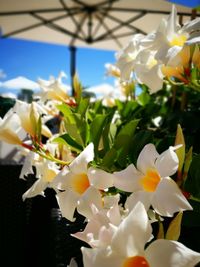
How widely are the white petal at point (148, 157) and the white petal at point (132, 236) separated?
121 millimetres

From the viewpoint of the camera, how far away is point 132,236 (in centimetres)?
32

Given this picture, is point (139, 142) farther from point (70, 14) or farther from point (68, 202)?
point (70, 14)

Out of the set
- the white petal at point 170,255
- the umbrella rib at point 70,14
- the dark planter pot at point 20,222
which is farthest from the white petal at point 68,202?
the umbrella rib at point 70,14

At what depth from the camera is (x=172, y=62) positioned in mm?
563

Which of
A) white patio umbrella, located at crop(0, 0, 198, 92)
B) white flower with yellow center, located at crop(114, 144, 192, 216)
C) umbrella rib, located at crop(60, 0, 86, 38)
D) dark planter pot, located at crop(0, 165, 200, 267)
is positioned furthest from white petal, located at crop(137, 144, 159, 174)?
umbrella rib, located at crop(60, 0, 86, 38)

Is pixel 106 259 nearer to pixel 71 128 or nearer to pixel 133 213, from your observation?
pixel 133 213

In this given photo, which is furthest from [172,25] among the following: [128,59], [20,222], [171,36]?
[20,222]

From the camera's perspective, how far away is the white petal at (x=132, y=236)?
0.32m

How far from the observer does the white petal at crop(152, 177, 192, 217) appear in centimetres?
36

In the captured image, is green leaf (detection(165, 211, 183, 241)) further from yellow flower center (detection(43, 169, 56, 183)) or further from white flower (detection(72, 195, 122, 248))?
yellow flower center (detection(43, 169, 56, 183))

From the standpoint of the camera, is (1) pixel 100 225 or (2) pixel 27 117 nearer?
(1) pixel 100 225

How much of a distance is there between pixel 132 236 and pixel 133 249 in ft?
0.05

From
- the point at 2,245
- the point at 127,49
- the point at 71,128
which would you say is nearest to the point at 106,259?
the point at 71,128

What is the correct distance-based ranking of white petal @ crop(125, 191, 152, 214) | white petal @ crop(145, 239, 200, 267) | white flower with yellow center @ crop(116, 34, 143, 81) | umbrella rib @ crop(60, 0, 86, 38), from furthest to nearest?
umbrella rib @ crop(60, 0, 86, 38) < white flower with yellow center @ crop(116, 34, 143, 81) < white petal @ crop(125, 191, 152, 214) < white petal @ crop(145, 239, 200, 267)
